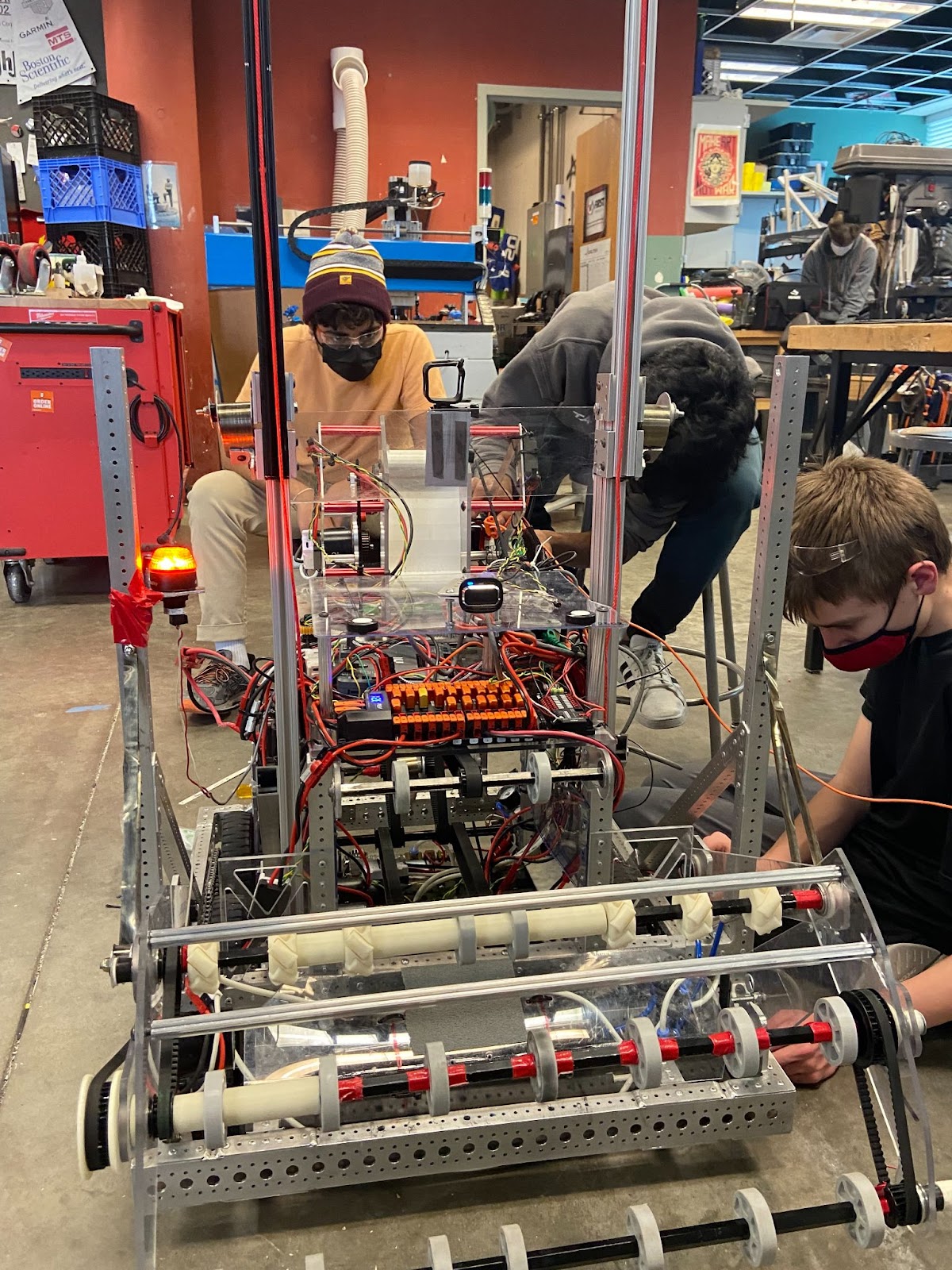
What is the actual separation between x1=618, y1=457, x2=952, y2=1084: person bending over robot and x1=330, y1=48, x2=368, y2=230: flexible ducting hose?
4910 millimetres

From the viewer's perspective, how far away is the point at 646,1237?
992 millimetres

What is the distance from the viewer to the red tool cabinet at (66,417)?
11.6 feet

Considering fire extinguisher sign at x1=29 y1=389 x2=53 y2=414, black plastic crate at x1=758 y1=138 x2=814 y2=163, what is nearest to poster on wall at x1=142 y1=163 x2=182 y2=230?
fire extinguisher sign at x1=29 y1=389 x2=53 y2=414

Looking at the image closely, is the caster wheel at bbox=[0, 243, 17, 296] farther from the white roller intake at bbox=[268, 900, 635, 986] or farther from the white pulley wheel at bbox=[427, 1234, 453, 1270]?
the white pulley wheel at bbox=[427, 1234, 453, 1270]

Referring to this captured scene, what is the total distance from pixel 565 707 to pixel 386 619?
328 mm

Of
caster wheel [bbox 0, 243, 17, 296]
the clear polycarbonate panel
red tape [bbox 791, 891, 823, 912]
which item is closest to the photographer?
red tape [bbox 791, 891, 823, 912]

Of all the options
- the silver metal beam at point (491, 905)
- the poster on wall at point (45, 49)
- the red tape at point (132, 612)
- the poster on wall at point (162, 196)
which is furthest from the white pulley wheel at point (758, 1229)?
the poster on wall at point (45, 49)

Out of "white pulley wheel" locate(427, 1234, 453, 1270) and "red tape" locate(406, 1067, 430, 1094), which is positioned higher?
"red tape" locate(406, 1067, 430, 1094)

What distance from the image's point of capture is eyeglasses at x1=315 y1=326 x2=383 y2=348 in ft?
8.48

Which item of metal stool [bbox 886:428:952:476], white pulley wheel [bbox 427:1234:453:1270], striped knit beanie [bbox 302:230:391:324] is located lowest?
white pulley wheel [bbox 427:1234:453:1270]

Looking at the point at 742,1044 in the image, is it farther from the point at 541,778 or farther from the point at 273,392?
the point at 273,392

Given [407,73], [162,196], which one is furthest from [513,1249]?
[407,73]

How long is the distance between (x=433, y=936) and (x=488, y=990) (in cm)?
10

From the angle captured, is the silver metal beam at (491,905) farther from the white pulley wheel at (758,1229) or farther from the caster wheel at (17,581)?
the caster wheel at (17,581)
